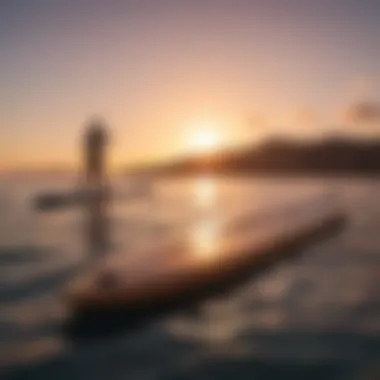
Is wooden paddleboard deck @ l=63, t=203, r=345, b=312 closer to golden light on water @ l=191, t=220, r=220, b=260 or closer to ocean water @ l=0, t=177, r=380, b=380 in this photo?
golden light on water @ l=191, t=220, r=220, b=260

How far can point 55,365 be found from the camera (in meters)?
3.92

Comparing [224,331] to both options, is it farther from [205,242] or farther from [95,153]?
[95,153]

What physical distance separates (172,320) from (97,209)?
10901 mm

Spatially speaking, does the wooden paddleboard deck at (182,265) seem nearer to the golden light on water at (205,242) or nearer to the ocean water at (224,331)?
the golden light on water at (205,242)

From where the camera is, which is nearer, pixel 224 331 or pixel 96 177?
pixel 224 331

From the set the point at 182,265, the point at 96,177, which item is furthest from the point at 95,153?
the point at 182,265

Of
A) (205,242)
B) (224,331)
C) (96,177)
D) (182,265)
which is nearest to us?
(224,331)

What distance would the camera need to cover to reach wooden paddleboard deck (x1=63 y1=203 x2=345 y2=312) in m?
4.55

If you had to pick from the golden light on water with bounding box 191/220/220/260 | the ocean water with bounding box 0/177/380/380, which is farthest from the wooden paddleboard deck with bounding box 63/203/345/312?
the ocean water with bounding box 0/177/380/380

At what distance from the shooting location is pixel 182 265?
5.72m

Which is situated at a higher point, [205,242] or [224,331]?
[205,242]

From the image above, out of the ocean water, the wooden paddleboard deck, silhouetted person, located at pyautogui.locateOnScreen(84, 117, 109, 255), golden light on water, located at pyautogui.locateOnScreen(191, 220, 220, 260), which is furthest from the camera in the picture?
silhouetted person, located at pyautogui.locateOnScreen(84, 117, 109, 255)

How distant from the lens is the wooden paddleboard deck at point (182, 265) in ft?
14.9

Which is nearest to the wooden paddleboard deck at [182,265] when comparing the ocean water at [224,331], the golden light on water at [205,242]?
the golden light on water at [205,242]
